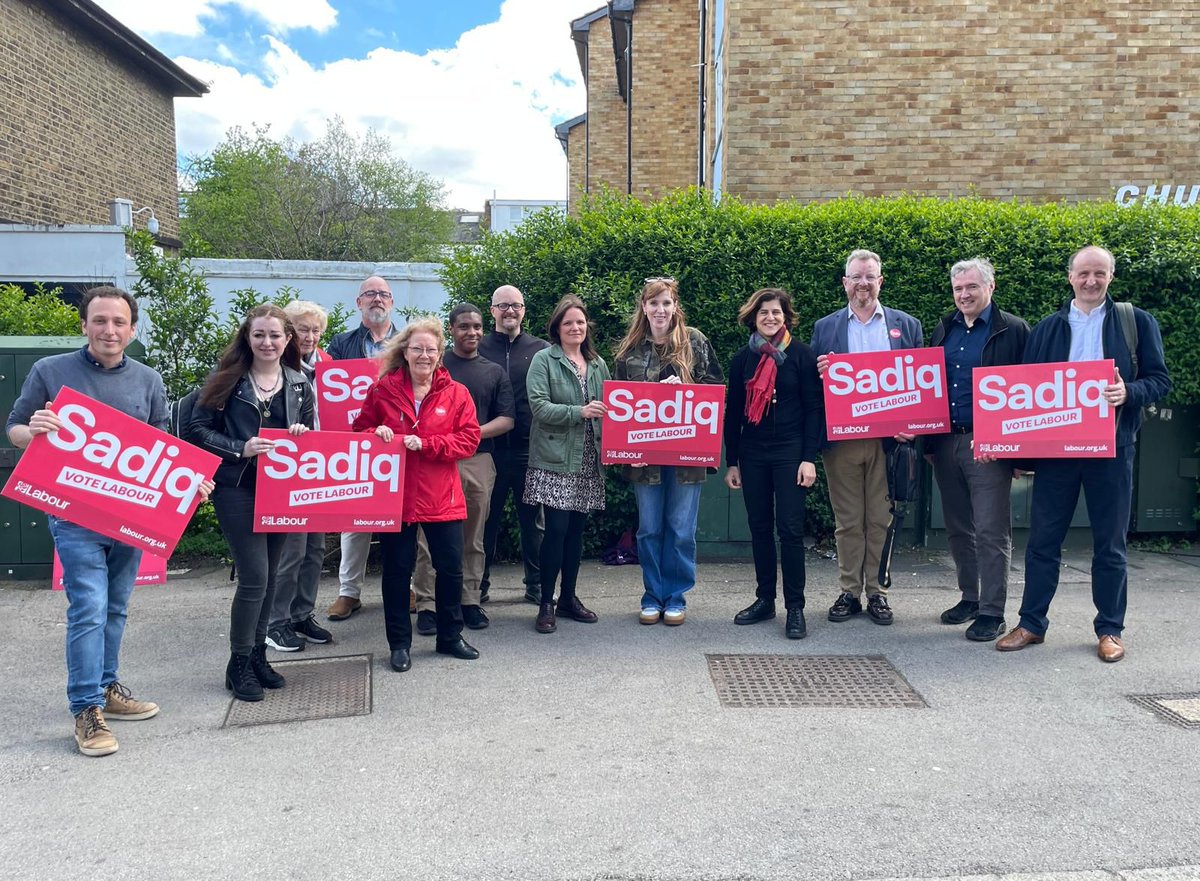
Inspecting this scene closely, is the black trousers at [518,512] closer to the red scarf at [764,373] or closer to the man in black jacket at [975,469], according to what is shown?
the red scarf at [764,373]

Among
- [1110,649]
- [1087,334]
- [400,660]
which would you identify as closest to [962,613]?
[1110,649]

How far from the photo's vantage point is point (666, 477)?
5.88 metres

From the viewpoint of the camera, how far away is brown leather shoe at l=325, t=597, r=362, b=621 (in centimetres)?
611

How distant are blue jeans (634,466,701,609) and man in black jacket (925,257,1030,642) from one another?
1.64 metres

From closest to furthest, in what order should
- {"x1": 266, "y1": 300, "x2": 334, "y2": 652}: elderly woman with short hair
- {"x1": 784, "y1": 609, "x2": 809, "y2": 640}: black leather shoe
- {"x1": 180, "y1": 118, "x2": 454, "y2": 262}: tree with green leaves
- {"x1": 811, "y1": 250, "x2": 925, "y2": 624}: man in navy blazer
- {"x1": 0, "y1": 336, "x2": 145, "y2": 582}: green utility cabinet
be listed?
{"x1": 266, "y1": 300, "x2": 334, "y2": 652}: elderly woman with short hair < {"x1": 784, "y1": 609, "x2": 809, "y2": 640}: black leather shoe < {"x1": 811, "y1": 250, "x2": 925, "y2": 624}: man in navy blazer < {"x1": 0, "y1": 336, "x2": 145, "y2": 582}: green utility cabinet < {"x1": 180, "y1": 118, "x2": 454, "y2": 262}: tree with green leaves

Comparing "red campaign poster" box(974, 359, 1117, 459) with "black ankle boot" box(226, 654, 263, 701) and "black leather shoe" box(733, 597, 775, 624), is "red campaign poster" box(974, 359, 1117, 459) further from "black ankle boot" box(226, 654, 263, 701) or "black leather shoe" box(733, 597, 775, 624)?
"black ankle boot" box(226, 654, 263, 701)

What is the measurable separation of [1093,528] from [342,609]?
4.61 metres

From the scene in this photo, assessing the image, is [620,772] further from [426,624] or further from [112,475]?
[112,475]

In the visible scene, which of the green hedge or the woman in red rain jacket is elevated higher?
the green hedge

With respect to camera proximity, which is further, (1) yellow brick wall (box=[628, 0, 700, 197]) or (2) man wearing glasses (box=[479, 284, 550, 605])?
(1) yellow brick wall (box=[628, 0, 700, 197])

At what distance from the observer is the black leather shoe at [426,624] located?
5766 millimetres

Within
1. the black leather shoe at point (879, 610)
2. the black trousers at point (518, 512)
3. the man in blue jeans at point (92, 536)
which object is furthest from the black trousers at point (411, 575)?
the black leather shoe at point (879, 610)

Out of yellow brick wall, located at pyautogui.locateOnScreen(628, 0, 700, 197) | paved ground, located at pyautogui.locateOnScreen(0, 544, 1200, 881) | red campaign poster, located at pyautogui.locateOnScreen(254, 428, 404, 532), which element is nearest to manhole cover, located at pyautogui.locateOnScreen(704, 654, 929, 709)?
paved ground, located at pyautogui.locateOnScreen(0, 544, 1200, 881)

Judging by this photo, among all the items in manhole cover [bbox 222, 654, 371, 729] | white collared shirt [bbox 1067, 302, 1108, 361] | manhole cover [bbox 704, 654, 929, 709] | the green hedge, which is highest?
the green hedge
